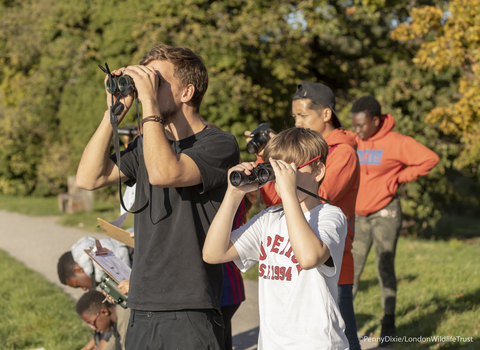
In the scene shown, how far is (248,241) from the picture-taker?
7.31 feet

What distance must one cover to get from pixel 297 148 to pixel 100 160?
94cm

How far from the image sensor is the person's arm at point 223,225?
79.8 inches

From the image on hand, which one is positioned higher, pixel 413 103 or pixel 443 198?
pixel 413 103

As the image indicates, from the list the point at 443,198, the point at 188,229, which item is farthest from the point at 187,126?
the point at 443,198

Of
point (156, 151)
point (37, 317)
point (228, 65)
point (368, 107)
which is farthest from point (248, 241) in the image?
point (228, 65)

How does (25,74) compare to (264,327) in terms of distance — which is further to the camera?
(25,74)

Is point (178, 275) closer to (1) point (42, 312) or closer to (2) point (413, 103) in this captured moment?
(1) point (42, 312)

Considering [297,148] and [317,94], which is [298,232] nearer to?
[297,148]

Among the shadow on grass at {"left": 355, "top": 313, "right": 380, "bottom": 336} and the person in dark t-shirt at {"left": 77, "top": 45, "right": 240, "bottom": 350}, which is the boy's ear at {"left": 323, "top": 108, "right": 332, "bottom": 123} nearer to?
the person in dark t-shirt at {"left": 77, "top": 45, "right": 240, "bottom": 350}

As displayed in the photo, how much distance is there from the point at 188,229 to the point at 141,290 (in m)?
0.34

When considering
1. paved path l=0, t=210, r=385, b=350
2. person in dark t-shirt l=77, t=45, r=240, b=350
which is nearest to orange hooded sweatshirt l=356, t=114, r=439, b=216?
paved path l=0, t=210, r=385, b=350

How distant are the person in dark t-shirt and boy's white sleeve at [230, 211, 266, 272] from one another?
132mm

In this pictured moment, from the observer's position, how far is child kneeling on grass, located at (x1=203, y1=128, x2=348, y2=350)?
1922mm

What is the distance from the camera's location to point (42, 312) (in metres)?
5.09
